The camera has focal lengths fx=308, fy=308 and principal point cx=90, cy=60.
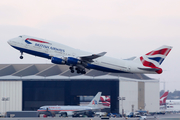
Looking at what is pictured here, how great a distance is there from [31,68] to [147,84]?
5071cm

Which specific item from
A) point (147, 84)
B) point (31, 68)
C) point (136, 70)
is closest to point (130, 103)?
point (147, 84)

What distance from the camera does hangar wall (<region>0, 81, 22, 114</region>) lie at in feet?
354

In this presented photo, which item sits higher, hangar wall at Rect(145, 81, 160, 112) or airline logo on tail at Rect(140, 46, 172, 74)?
airline logo on tail at Rect(140, 46, 172, 74)

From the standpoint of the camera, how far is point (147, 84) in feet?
426

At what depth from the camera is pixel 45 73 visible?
128625mm

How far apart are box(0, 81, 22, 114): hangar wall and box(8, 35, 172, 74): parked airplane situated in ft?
153

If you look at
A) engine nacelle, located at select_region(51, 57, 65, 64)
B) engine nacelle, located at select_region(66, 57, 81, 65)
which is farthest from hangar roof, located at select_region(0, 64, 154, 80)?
engine nacelle, located at select_region(51, 57, 65, 64)

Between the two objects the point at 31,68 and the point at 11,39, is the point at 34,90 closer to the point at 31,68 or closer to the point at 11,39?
the point at 31,68

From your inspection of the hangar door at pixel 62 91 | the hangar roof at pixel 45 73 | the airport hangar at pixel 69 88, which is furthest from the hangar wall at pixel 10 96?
the hangar door at pixel 62 91

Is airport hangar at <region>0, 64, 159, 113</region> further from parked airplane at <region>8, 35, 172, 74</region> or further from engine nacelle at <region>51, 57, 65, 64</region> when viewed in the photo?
engine nacelle at <region>51, 57, 65, 64</region>

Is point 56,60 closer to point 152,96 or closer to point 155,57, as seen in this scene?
point 155,57

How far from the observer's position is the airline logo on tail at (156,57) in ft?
214

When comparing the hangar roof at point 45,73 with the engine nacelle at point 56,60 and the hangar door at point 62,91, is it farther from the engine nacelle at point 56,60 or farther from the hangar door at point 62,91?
the engine nacelle at point 56,60

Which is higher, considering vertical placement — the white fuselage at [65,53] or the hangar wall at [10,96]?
the white fuselage at [65,53]
